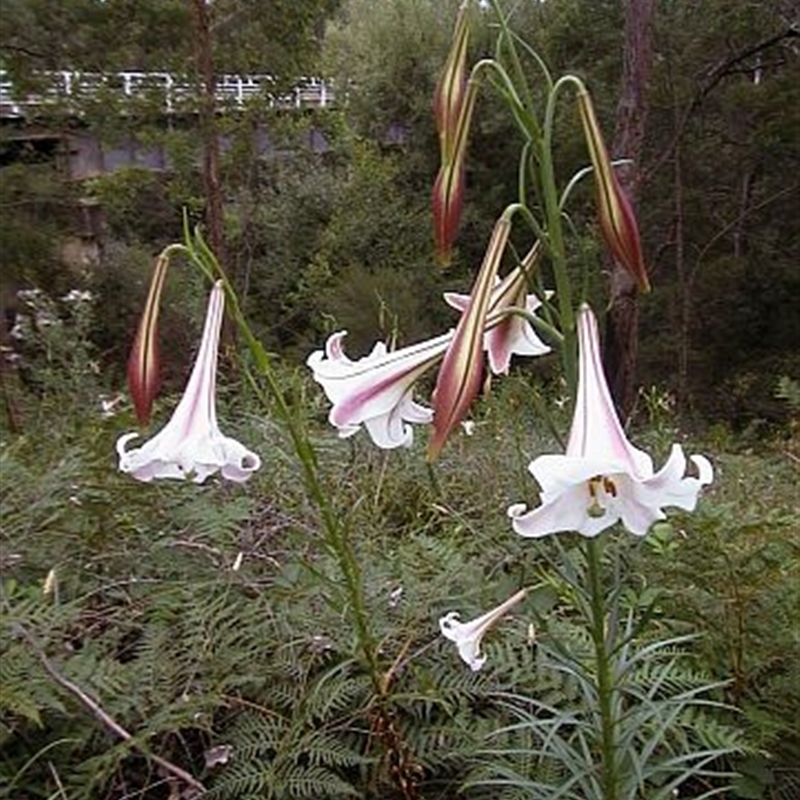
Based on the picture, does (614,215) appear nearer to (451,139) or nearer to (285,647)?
(451,139)

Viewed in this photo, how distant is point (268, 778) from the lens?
1.08 m

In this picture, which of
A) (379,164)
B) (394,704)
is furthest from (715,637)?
(379,164)

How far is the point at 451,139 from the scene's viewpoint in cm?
75

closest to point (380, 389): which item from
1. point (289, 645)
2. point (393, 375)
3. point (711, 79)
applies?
point (393, 375)

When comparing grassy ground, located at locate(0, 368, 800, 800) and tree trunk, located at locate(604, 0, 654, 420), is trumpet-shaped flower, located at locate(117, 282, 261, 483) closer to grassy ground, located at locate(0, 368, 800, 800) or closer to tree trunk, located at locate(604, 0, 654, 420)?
grassy ground, located at locate(0, 368, 800, 800)

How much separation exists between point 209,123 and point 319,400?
197 inches

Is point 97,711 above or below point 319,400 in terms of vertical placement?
above

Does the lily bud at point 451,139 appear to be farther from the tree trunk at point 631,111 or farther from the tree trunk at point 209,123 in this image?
the tree trunk at point 209,123

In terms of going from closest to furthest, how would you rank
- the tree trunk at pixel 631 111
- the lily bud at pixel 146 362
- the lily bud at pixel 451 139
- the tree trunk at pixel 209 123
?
the lily bud at pixel 451 139 < the lily bud at pixel 146 362 < the tree trunk at pixel 631 111 < the tree trunk at pixel 209 123

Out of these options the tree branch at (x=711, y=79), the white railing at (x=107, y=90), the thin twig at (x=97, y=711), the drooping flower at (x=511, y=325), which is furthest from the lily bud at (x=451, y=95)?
the tree branch at (x=711, y=79)

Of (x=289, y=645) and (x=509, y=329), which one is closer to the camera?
(x=509, y=329)

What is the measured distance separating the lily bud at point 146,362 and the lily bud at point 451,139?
0.24 metres

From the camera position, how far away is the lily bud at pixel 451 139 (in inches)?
29.5

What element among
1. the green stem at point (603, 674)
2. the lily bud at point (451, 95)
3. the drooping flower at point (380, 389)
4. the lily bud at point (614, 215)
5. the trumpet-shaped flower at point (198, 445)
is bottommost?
the green stem at point (603, 674)
